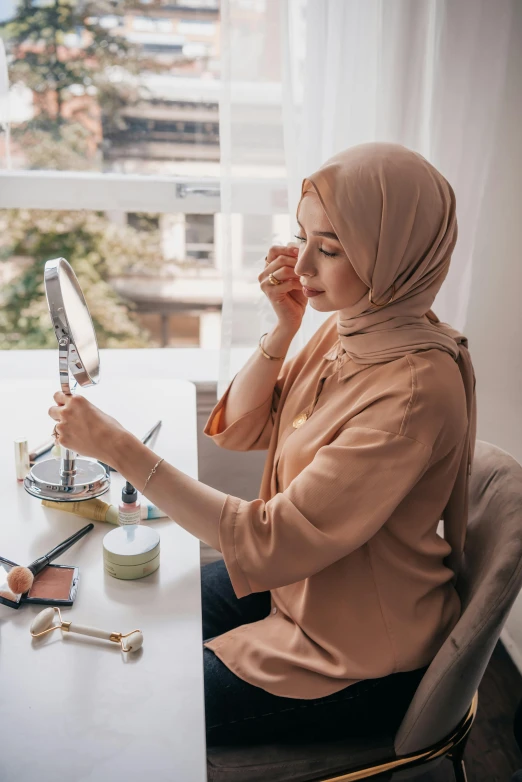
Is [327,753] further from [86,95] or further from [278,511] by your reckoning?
[86,95]

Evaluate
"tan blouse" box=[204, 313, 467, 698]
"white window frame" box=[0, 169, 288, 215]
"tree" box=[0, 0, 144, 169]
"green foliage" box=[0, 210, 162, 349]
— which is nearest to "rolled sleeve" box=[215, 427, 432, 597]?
"tan blouse" box=[204, 313, 467, 698]

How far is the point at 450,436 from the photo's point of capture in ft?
3.14

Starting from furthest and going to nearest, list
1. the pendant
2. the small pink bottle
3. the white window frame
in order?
the white window frame < the pendant < the small pink bottle

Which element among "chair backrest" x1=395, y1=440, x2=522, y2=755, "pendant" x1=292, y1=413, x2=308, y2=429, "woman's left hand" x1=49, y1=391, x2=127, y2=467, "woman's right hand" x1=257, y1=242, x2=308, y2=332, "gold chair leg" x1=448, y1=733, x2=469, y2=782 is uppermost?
"woman's right hand" x1=257, y1=242, x2=308, y2=332

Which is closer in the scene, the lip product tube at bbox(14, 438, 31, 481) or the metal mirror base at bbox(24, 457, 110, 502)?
the metal mirror base at bbox(24, 457, 110, 502)

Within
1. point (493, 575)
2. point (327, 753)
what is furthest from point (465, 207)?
point (327, 753)

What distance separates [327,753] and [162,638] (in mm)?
330

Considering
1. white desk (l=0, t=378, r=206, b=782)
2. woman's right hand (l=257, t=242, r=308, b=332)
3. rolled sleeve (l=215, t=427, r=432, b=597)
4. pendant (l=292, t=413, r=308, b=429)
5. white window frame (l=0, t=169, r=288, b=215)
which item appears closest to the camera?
white desk (l=0, t=378, r=206, b=782)

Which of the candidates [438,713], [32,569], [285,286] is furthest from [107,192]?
[438,713]

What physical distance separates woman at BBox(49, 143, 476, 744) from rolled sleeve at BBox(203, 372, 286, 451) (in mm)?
188

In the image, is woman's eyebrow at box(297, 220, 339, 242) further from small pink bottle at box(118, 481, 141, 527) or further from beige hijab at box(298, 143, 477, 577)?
small pink bottle at box(118, 481, 141, 527)

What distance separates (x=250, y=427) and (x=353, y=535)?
1.39 feet

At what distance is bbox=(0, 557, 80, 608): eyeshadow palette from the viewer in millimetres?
886

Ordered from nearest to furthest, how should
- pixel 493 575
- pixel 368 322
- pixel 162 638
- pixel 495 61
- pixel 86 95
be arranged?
pixel 162 638 → pixel 493 575 → pixel 368 322 → pixel 495 61 → pixel 86 95
